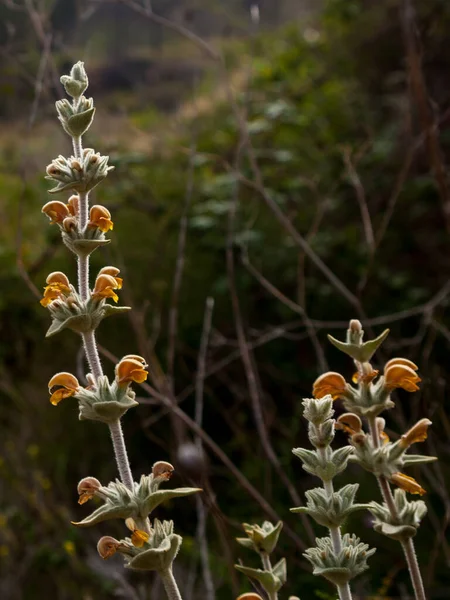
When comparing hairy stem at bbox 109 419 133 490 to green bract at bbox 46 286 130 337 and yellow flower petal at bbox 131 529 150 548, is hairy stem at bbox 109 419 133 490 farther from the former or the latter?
green bract at bbox 46 286 130 337

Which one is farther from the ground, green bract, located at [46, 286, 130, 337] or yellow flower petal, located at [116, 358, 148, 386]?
green bract, located at [46, 286, 130, 337]

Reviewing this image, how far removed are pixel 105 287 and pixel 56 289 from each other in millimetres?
84

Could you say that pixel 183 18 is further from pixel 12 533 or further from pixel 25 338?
pixel 12 533

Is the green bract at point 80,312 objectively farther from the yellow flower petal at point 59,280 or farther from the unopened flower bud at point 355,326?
the unopened flower bud at point 355,326

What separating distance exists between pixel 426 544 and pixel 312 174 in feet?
7.08

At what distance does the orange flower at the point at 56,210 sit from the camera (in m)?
1.13

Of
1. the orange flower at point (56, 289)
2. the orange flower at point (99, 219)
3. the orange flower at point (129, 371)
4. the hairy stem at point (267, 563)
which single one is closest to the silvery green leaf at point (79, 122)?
the orange flower at point (99, 219)

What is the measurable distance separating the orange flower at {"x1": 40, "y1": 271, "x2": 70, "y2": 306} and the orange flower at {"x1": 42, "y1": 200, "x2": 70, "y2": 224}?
96 millimetres

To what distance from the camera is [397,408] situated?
2.55 meters

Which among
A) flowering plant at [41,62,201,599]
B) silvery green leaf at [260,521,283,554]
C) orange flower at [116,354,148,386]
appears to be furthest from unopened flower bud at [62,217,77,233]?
silvery green leaf at [260,521,283,554]

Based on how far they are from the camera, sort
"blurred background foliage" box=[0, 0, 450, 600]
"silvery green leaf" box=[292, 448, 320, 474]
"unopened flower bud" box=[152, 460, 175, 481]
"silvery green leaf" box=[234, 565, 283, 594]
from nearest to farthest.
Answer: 1. "silvery green leaf" box=[234, 565, 283, 594]
2. "silvery green leaf" box=[292, 448, 320, 474]
3. "unopened flower bud" box=[152, 460, 175, 481]
4. "blurred background foliage" box=[0, 0, 450, 600]

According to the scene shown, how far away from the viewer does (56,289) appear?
3.65 ft

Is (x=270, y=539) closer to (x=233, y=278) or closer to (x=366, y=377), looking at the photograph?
(x=366, y=377)

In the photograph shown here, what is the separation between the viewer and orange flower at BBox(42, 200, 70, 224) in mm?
1134
